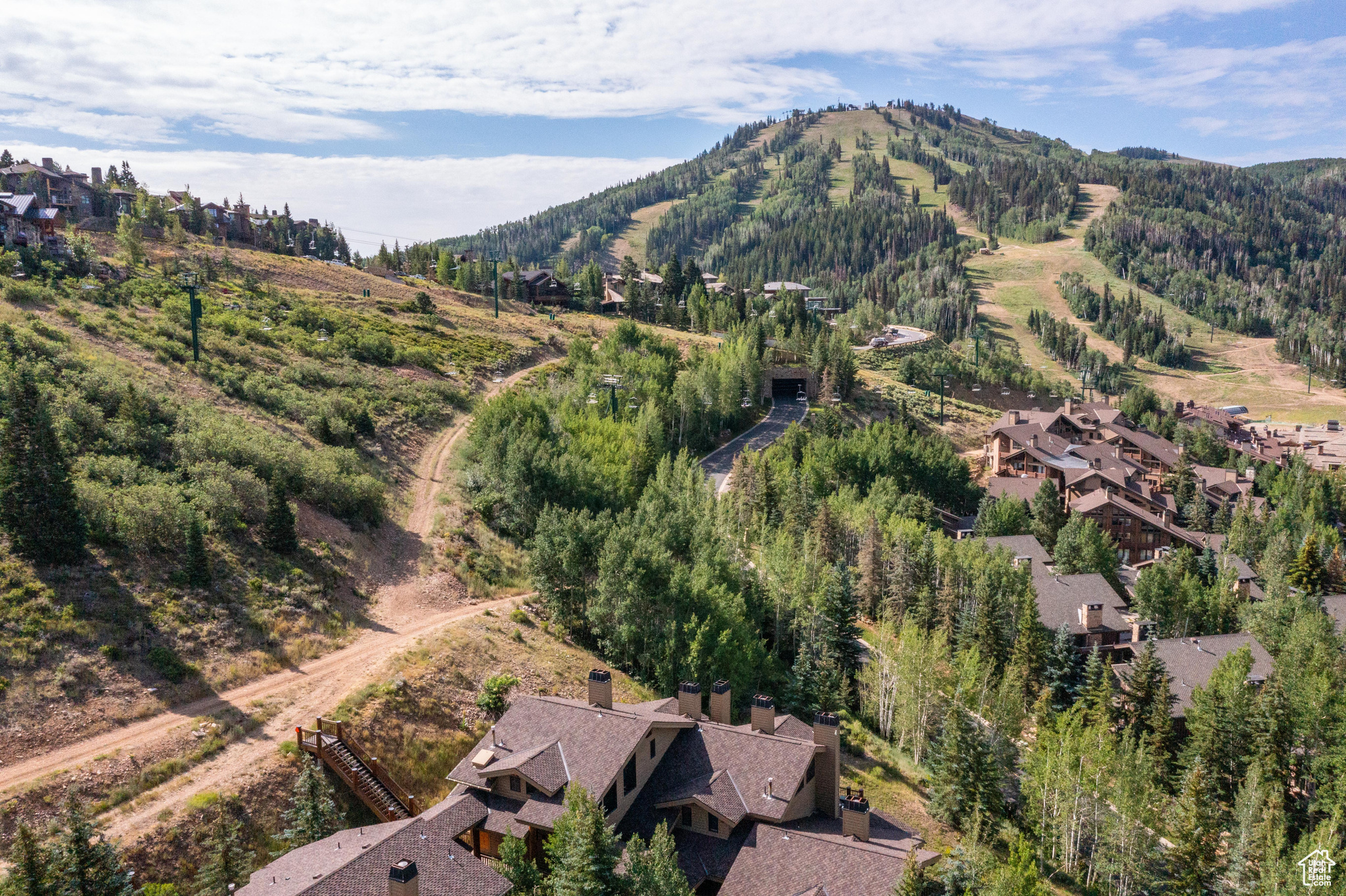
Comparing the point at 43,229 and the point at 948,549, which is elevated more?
the point at 43,229

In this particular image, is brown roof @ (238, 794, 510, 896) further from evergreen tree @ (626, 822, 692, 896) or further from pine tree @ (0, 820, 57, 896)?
pine tree @ (0, 820, 57, 896)

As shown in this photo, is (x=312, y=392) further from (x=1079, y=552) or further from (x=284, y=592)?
(x=1079, y=552)

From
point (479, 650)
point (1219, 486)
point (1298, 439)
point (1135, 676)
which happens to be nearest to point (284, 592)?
point (479, 650)

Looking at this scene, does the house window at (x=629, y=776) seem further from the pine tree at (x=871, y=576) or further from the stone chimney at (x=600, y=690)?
the pine tree at (x=871, y=576)

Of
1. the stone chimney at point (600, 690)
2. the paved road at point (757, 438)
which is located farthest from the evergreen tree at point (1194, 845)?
the paved road at point (757, 438)

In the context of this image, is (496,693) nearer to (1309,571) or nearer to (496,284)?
(1309,571)
